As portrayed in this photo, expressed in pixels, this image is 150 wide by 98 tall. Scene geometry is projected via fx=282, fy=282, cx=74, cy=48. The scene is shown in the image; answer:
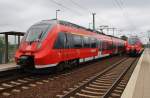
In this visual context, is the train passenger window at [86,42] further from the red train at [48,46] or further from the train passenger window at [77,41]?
the red train at [48,46]

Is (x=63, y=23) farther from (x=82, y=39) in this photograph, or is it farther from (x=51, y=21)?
(x=82, y=39)

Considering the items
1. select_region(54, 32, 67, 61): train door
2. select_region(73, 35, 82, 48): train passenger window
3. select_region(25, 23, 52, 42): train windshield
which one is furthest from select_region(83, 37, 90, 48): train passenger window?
select_region(25, 23, 52, 42): train windshield

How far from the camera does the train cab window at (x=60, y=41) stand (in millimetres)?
14980

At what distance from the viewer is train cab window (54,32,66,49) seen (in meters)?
15.0

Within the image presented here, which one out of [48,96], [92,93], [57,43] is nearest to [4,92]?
[48,96]

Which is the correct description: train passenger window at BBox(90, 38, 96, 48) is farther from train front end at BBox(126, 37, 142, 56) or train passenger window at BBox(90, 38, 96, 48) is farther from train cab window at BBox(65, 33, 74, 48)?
train front end at BBox(126, 37, 142, 56)

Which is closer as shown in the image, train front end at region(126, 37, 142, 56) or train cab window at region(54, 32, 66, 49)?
train cab window at region(54, 32, 66, 49)

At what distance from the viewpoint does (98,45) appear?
27.3 metres

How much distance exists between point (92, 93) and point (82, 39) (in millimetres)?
10463

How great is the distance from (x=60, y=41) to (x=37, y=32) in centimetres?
134

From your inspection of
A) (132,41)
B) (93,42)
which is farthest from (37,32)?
(132,41)

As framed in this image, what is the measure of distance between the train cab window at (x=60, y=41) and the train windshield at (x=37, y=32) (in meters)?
0.74

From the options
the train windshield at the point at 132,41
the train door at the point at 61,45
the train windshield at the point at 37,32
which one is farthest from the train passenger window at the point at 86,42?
the train windshield at the point at 132,41

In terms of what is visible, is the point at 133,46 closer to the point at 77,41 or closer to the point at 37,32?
the point at 77,41
